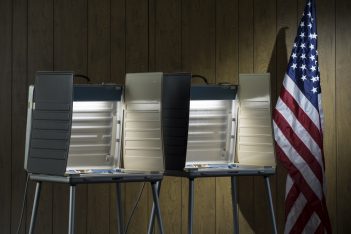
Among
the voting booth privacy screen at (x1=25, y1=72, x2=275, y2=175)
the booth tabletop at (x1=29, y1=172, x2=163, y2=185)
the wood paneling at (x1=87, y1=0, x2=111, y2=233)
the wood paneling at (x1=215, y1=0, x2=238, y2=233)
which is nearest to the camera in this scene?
the booth tabletop at (x1=29, y1=172, x2=163, y2=185)

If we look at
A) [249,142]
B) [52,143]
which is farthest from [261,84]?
[52,143]

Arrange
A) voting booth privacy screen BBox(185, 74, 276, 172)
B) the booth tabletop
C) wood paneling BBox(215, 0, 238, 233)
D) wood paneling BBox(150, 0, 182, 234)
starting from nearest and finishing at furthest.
Result: 1. the booth tabletop
2. voting booth privacy screen BBox(185, 74, 276, 172)
3. wood paneling BBox(150, 0, 182, 234)
4. wood paneling BBox(215, 0, 238, 233)

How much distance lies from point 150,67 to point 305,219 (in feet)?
5.02

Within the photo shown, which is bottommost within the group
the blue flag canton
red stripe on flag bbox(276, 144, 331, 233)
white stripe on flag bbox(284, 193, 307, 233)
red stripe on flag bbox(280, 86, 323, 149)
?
white stripe on flag bbox(284, 193, 307, 233)

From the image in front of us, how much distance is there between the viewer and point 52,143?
4363mm

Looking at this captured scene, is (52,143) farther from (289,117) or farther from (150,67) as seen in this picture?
(289,117)

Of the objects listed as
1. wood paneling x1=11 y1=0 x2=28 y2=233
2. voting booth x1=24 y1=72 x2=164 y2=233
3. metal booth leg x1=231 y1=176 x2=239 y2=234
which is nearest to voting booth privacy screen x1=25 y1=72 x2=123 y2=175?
voting booth x1=24 y1=72 x2=164 y2=233

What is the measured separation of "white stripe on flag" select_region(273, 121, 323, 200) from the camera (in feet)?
18.5

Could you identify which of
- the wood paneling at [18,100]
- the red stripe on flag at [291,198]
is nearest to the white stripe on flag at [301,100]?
the red stripe on flag at [291,198]

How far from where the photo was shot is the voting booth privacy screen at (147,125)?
4391 millimetres

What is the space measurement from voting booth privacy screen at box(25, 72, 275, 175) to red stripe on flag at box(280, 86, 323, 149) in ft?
1.97

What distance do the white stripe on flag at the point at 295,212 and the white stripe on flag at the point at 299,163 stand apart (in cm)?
11

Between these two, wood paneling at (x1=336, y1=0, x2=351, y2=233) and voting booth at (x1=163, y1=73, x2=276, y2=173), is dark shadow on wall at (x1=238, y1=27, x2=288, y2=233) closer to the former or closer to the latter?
wood paneling at (x1=336, y1=0, x2=351, y2=233)

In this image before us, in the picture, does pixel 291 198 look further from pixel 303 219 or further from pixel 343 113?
pixel 343 113
